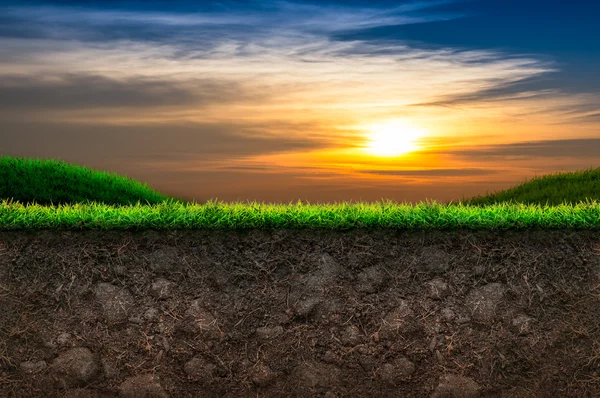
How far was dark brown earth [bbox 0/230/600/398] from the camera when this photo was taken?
6789 millimetres

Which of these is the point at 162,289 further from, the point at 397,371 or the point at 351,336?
the point at 397,371

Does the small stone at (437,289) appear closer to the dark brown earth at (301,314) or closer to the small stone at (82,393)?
the dark brown earth at (301,314)

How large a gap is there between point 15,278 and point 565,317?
6025 millimetres

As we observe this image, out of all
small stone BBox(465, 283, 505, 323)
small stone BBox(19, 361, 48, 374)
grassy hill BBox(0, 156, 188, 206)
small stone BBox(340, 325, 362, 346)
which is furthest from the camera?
grassy hill BBox(0, 156, 188, 206)

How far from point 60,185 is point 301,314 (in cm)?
911

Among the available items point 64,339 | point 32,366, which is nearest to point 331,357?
point 64,339

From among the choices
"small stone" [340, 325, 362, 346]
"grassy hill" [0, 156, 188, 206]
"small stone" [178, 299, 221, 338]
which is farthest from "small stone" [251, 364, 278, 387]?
"grassy hill" [0, 156, 188, 206]

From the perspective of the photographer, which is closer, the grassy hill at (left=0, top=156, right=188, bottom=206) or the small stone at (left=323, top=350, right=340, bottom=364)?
the small stone at (left=323, top=350, right=340, bottom=364)

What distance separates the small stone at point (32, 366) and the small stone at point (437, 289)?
14.0ft

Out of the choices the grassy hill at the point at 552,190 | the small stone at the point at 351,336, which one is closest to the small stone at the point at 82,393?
the small stone at the point at 351,336

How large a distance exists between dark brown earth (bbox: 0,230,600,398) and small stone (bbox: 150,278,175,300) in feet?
0.04

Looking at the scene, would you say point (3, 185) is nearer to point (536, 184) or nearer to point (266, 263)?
point (266, 263)

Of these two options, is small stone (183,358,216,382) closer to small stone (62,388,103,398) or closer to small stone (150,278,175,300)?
small stone (150,278,175,300)

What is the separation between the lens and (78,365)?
693 cm
